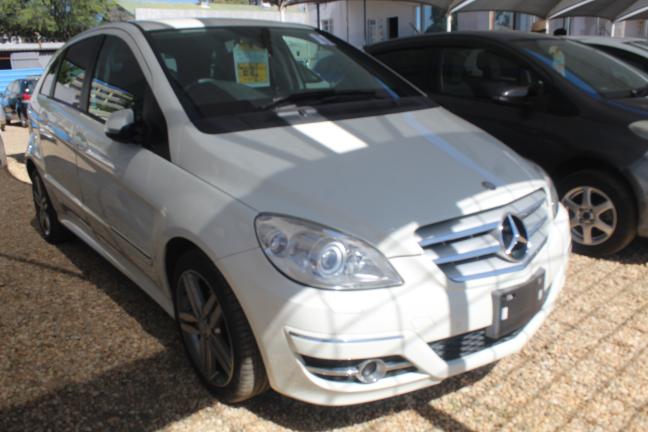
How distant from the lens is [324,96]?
3.25 metres

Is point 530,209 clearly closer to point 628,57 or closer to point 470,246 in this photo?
point 470,246

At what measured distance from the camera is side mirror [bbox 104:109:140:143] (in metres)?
2.90

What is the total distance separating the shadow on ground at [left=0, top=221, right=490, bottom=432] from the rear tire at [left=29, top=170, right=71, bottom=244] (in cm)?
212

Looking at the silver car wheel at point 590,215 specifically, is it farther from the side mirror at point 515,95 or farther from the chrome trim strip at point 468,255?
the chrome trim strip at point 468,255

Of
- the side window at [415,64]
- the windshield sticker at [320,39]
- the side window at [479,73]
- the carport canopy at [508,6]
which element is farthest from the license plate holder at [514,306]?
the carport canopy at [508,6]

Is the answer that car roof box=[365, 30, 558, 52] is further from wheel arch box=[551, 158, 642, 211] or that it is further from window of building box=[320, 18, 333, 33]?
window of building box=[320, 18, 333, 33]

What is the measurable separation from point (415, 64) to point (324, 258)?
3.72 meters

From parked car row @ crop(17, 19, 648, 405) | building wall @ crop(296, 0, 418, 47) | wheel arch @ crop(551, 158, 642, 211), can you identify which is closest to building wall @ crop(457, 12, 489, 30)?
building wall @ crop(296, 0, 418, 47)

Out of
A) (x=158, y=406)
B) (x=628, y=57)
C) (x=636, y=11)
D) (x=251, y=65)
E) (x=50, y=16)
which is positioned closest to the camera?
(x=158, y=406)

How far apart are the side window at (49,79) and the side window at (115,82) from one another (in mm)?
991

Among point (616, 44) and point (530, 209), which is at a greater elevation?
point (616, 44)

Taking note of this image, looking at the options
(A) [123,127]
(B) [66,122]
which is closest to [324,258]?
(A) [123,127]

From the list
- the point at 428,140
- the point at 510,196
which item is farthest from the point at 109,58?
the point at 510,196

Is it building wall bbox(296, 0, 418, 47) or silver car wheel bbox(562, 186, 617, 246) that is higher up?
building wall bbox(296, 0, 418, 47)
